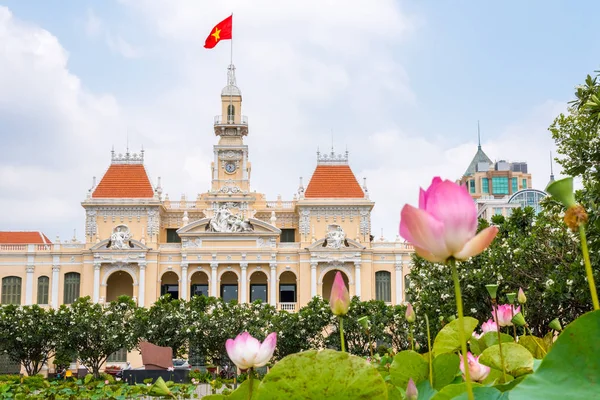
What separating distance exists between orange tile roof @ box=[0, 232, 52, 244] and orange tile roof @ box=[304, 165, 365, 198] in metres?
19.0

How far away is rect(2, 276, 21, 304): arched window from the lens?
4231cm

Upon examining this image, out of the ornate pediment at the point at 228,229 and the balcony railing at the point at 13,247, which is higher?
the ornate pediment at the point at 228,229

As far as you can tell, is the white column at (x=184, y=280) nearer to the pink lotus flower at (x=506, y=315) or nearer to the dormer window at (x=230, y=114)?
the dormer window at (x=230, y=114)

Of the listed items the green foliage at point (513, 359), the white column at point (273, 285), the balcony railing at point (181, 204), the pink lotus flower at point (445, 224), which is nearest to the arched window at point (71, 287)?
the balcony railing at point (181, 204)

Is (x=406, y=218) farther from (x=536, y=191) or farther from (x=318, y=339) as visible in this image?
(x=536, y=191)

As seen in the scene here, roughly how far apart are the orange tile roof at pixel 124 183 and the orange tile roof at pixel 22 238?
7436 millimetres

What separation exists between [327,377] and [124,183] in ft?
147

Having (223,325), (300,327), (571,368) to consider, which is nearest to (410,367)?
(571,368)

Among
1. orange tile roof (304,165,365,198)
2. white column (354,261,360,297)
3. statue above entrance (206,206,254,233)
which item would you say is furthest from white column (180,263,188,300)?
white column (354,261,360,297)

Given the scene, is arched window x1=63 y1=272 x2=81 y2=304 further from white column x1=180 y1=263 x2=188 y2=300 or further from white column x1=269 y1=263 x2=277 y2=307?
white column x1=269 y1=263 x2=277 y2=307

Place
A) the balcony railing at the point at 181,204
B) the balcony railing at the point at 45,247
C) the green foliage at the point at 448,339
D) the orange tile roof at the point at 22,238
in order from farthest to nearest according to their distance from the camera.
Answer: the orange tile roof at the point at 22,238
the balcony railing at the point at 181,204
the balcony railing at the point at 45,247
the green foliage at the point at 448,339

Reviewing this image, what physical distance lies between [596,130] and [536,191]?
64.2 m

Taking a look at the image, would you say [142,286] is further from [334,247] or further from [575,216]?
[575,216]

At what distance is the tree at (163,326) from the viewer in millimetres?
31125
